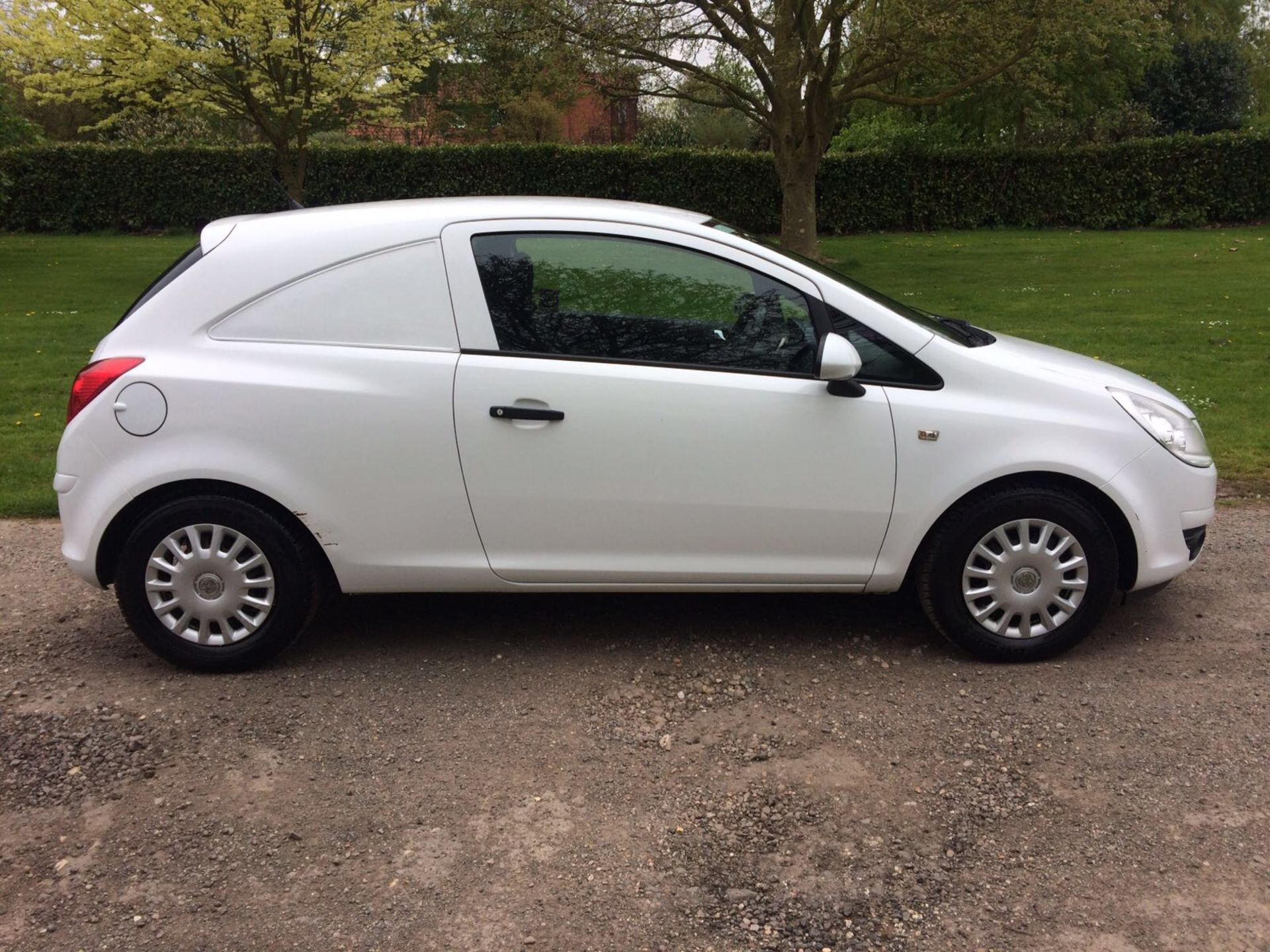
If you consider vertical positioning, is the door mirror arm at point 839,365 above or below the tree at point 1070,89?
below

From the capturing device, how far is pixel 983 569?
14.0 feet

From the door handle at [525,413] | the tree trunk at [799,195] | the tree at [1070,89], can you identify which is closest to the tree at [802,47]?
the tree trunk at [799,195]

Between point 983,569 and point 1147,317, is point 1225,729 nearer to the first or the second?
point 983,569

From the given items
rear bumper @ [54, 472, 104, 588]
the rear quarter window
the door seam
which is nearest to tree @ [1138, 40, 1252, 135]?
the rear quarter window

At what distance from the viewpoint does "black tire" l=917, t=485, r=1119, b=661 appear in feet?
13.8

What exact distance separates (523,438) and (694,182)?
21249mm

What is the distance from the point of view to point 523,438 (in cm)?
414

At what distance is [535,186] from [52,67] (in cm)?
950

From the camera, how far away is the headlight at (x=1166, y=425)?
14.2 feet

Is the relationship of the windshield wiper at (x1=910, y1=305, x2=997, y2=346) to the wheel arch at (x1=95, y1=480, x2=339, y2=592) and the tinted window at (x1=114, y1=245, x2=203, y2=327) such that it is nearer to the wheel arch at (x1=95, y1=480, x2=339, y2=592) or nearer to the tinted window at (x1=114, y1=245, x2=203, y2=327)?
the wheel arch at (x1=95, y1=480, x2=339, y2=592)

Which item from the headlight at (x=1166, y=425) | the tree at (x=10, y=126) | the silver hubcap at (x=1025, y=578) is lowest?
the silver hubcap at (x=1025, y=578)

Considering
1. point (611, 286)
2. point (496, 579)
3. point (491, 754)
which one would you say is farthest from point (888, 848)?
point (611, 286)

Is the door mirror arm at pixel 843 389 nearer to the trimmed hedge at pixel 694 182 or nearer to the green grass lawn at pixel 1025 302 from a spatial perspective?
the green grass lawn at pixel 1025 302

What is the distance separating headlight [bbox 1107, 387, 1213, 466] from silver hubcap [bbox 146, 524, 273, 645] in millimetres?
3368
